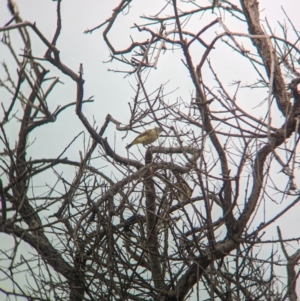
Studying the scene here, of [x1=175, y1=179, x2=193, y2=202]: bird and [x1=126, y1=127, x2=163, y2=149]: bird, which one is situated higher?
[x1=126, y1=127, x2=163, y2=149]: bird

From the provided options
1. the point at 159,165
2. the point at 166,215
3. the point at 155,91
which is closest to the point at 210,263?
the point at 166,215

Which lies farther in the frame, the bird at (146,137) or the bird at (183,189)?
the bird at (146,137)

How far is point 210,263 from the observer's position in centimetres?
302

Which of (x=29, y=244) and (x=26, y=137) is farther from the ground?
(x=26, y=137)

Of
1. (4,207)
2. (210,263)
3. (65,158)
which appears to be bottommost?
(210,263)

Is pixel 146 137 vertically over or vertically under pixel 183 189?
over

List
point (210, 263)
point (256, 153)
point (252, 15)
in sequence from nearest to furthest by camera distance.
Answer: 1. point (210, 263)
2. point (256, 153)
3. point (252, 15)

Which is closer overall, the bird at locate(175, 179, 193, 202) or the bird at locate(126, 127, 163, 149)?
the bird at locate(175, 179, 193, 202)

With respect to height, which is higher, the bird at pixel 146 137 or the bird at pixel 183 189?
the bird at pixel 146 137

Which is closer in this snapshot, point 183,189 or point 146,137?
point 183,189

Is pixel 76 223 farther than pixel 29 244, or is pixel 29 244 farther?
pixel 29 244

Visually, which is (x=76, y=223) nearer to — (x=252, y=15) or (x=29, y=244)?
(x=29, y=244)

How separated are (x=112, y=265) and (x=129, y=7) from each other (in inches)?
93.8

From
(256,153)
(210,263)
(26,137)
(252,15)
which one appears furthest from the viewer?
(26,137)
